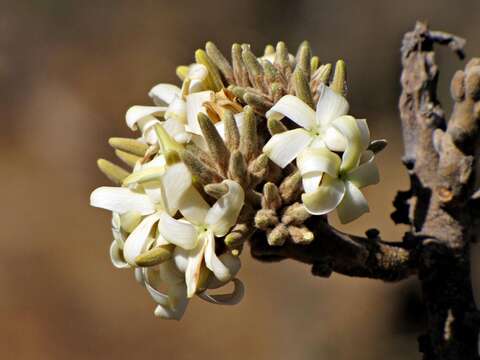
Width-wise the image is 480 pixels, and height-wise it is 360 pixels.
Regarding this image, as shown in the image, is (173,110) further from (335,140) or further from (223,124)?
(335,140)

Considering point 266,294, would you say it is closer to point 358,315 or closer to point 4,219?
point 358,315

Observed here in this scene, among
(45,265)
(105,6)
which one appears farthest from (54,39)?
(45,265)

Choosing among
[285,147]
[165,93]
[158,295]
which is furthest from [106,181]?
[285,147]

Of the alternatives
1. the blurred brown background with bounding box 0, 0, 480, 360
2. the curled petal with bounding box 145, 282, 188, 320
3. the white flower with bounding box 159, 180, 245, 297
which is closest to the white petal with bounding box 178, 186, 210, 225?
the white flower with bounding box 159, 180, 245, 297

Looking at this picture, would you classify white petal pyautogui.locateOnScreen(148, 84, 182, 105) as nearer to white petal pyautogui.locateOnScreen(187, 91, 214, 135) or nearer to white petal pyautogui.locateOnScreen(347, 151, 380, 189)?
white petal pyautogui.locateOnScreen(187, 91, 214, 135)

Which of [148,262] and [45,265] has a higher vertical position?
[148,262]

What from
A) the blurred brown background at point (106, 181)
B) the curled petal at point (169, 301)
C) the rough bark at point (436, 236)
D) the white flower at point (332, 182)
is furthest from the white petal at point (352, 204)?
the blurred brown background at point (106, 181)
